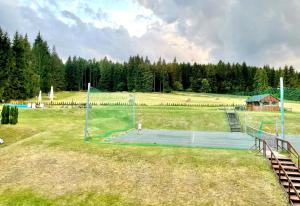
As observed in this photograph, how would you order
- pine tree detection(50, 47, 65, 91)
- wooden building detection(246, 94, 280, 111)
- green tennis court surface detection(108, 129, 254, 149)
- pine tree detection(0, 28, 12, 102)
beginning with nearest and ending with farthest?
1. green tennis court surface detection(108, 129, 254, 149)
2. wooden building detection(246, 94, 280, 111)
3. pine tree detection(0, 28, 12, 102)
4. pine tree detection(50, 47, 65, 91)

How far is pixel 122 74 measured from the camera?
120m

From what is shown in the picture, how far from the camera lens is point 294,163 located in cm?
1700

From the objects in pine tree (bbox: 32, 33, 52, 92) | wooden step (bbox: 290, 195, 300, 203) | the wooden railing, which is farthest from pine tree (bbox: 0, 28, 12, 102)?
wooden step (bbox: 290, 195, 300, 203)

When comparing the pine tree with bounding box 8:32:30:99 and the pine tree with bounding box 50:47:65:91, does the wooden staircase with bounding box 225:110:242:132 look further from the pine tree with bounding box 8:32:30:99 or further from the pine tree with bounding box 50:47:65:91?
the pine tree with bounding box 50:47:65:91

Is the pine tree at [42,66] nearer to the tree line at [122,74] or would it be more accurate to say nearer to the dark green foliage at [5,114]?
the tree line at [122,74]

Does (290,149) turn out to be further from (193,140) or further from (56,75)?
(56,75)

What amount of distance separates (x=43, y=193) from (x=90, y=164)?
356 cm

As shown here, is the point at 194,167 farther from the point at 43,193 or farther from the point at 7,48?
the point at 7,48

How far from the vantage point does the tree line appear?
74.8m

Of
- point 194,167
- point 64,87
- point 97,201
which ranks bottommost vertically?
point 97,201

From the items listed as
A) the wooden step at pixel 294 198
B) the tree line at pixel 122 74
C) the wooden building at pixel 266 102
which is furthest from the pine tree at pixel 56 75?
the wooden step at pixel 294 198

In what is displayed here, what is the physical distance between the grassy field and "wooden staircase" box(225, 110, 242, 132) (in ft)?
71.0

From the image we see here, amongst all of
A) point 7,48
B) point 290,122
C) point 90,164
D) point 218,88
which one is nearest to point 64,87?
point 7,48

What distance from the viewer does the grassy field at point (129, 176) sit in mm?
13938
